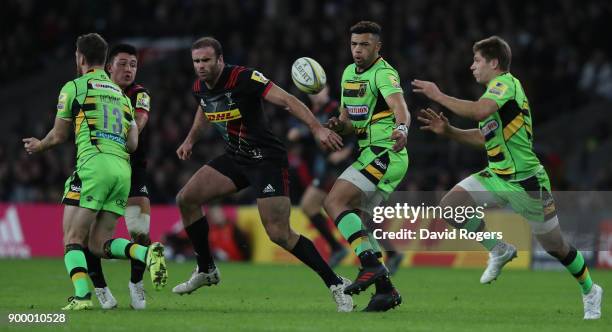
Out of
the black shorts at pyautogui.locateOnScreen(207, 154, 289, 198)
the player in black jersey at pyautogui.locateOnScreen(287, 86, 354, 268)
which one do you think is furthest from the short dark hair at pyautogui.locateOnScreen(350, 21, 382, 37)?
the player in black jersey at pyautogui.locateOnScreen(287, 86, 354, 268)

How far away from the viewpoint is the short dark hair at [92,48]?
9.88 meters

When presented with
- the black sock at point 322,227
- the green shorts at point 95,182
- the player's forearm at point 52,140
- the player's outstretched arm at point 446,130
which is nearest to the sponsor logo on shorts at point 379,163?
the player's outstretched arm at point 446,130

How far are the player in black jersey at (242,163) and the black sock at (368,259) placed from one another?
1.08 ft

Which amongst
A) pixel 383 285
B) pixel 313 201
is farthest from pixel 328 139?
pixel 313 201

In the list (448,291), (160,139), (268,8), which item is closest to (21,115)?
(160,139)

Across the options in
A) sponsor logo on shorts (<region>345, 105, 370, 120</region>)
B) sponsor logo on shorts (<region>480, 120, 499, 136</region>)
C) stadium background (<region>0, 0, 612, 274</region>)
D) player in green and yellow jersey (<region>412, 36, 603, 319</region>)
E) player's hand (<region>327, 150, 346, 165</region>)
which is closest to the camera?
player in green and yellow jersey (<region>412, 36, 603, 319</region>)

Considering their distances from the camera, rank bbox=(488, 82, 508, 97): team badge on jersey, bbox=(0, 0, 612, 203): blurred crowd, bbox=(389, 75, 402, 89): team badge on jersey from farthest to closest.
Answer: bbox=(0, 0, 612, 203): blurred crowd → bbox=(389, 75, 402, 89): team badge on jersey → bbox=(488, 82, 508, 97): team badge on jersey

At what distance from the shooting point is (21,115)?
2602 centimetres

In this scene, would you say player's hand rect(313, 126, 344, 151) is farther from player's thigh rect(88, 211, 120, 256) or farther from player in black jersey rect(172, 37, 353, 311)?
player's thigh rect(88, 211, 120, 256)

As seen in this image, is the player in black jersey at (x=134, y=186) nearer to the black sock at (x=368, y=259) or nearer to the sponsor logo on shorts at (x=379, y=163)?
the black sock at (x=368, y=259)

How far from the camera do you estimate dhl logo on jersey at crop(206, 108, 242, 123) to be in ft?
34.2

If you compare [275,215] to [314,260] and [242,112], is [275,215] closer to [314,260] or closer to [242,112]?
[314,260]

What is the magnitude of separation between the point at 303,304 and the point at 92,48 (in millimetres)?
3192

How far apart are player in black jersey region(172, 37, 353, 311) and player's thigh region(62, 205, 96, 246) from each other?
1.18 m
